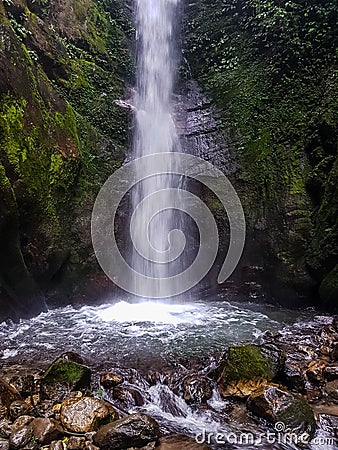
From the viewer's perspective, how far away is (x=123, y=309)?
319 inches

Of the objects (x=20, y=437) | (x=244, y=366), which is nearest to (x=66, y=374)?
(x=20, y=437)

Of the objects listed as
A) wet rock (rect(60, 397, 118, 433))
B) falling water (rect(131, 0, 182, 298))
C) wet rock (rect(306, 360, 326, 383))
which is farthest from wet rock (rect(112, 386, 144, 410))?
falling water (rect(131, 0, 182, 298))

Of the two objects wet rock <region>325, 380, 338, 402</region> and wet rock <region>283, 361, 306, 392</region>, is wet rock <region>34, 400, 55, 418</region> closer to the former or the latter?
wet rock <region>283, 361, 306, 392</region>

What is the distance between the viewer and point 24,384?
13.6ft

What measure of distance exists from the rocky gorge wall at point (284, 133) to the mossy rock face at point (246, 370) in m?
3.53

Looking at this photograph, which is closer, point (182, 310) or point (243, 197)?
point (182, 310)

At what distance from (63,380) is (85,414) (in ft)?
2.45

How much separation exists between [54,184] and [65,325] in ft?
9.95

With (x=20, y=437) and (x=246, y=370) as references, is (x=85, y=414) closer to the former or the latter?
(x=20, y=437)

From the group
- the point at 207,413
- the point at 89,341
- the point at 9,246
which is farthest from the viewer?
the point at 9,246

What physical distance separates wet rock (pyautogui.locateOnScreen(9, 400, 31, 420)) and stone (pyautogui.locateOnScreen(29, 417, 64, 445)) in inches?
11.6

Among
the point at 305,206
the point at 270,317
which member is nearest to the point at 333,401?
the point at 270,317

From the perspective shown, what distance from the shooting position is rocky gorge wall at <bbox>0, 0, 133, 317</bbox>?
21.5 feet

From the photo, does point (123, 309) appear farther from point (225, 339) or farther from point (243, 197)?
point (243, 197)
